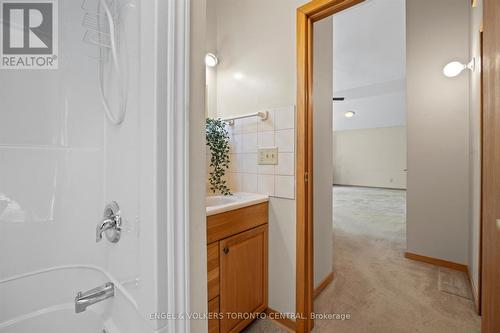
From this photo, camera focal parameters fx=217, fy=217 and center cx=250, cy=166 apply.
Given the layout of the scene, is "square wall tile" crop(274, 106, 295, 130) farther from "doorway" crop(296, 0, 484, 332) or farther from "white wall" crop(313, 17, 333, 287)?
"white wall" crop(313, 17, 333, 287)

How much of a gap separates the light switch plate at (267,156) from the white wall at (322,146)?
43 centimetres

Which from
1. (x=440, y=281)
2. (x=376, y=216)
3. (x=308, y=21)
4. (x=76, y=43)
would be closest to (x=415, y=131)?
(x=440, y=281)

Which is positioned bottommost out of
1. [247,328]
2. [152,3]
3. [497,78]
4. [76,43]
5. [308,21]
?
[247,328]

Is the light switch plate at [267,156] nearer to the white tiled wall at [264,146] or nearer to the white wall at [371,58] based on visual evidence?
the white tiled wall at [264,146]

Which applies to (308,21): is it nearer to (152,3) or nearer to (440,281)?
(152,3)

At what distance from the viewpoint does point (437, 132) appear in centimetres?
229

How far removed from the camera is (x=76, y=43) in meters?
1.26

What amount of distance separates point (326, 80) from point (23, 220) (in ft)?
7.60

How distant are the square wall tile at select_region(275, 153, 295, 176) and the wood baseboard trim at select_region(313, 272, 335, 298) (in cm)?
108

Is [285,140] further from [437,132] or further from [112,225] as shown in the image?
[437,132]

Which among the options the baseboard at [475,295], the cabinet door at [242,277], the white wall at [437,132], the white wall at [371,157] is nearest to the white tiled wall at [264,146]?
the cabinet door at [242,277]

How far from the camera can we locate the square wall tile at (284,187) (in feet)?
4.75

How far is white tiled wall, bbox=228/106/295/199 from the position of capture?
1.46 metres

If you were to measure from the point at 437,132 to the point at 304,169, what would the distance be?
1894 mm
